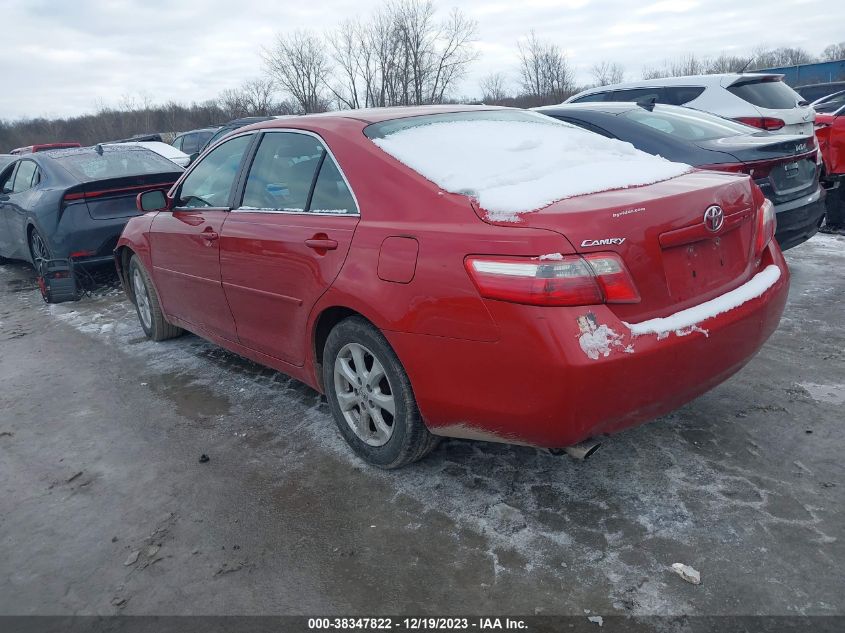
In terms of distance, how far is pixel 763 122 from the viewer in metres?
7.12

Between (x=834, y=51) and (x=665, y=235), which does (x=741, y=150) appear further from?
(x=834, y=51)

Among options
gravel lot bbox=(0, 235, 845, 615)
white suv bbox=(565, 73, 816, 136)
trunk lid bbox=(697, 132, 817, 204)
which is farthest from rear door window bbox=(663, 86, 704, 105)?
gravel lot bbox=(0, 235, 845, 615)

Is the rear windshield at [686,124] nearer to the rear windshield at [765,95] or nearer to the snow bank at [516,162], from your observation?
the rear windshield at [765,95]

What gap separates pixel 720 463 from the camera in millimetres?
3023

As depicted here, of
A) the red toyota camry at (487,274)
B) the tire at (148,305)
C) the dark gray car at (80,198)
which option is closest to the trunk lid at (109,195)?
the dark gray car at (80,198)

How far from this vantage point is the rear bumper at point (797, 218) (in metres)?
5.09

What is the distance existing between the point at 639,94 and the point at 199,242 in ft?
20.5

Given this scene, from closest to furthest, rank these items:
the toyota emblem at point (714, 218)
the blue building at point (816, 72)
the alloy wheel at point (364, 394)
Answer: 1. the toyota emblem at point (714, 218)
2. the alloy wheel at point (364, 394)
3. the blue building at point (816, 72)

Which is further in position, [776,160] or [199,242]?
[776,160]

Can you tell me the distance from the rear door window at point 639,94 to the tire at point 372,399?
625cm

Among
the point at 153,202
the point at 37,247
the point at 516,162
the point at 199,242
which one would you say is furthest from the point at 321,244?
the point at 37,247

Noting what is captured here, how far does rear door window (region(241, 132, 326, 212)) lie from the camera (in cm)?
344

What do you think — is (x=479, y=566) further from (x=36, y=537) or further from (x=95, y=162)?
(x=95, y=162)

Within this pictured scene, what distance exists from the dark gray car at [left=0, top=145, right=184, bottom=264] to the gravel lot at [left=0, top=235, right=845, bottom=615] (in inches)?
Answer: 129
